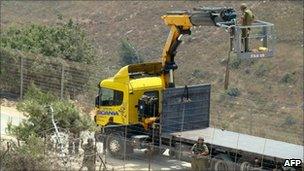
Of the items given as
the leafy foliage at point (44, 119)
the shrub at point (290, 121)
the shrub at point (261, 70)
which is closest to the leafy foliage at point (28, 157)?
the leafy foliage at point (44, 119)

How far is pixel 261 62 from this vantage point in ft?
156

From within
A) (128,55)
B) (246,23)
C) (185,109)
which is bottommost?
(185,109)

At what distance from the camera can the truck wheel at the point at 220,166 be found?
689 inches

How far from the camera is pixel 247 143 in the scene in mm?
19000

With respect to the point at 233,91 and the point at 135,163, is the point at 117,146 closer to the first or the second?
the point at 135,163

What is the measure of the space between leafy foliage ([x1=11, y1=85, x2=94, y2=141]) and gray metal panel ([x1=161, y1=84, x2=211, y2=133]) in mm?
2855

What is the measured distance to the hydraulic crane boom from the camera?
63.6 feet

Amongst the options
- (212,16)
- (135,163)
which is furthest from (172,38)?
(135,163)

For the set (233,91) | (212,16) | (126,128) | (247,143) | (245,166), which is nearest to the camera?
(245,166)

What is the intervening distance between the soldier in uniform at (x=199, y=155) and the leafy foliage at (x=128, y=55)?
2848cm

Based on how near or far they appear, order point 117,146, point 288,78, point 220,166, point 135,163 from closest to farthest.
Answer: point 220,166 < point 135,163 < point 117,146 < point 288,78

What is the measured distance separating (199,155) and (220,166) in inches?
31.6

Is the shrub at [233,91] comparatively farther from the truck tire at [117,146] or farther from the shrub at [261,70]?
the truck tire at [117,146]

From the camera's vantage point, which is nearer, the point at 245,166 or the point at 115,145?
the point at 245,166
